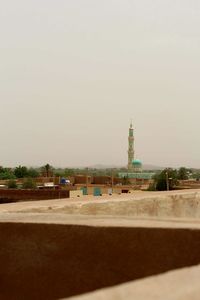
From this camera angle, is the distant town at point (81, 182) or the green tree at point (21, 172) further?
the green tree at point (21, 172)

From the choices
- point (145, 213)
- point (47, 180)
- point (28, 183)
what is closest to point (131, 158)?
point (47, 180)

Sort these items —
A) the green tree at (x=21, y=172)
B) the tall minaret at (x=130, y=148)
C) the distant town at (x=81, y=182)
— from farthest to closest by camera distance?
the tall minaret at (x=130, y=148) → the green tree at (x=21, y=172) → the distant town at (x=81, y=182)

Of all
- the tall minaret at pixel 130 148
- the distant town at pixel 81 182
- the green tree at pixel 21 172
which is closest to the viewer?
the distant town at pixel 81 182

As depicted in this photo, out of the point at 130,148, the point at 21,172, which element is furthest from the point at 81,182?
the point at 130,148

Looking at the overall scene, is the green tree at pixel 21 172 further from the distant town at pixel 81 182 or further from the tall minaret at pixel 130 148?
the tall minaret at pixel 130 148

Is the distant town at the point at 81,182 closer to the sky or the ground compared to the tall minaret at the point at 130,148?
closer to the ground

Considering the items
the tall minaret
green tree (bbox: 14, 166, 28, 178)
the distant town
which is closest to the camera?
the distant town

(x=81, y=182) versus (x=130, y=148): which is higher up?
(x=130, y=148)

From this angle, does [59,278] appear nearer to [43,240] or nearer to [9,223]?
[43,240]

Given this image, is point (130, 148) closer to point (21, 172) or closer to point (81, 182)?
point (21, 172)

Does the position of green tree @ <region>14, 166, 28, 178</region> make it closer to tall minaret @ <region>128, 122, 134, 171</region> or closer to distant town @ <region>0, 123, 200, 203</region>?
distant town @ <region>0, 123, 200, 203</region>

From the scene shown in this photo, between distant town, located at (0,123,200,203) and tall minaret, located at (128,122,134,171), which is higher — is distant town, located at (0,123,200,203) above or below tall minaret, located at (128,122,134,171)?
below

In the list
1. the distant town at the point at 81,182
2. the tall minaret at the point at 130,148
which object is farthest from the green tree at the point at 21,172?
the tall minaret at the point at 130,148

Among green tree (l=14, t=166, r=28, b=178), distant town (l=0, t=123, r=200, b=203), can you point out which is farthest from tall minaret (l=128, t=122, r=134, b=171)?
green tree (l=14, t=166, r=28, b=178)
